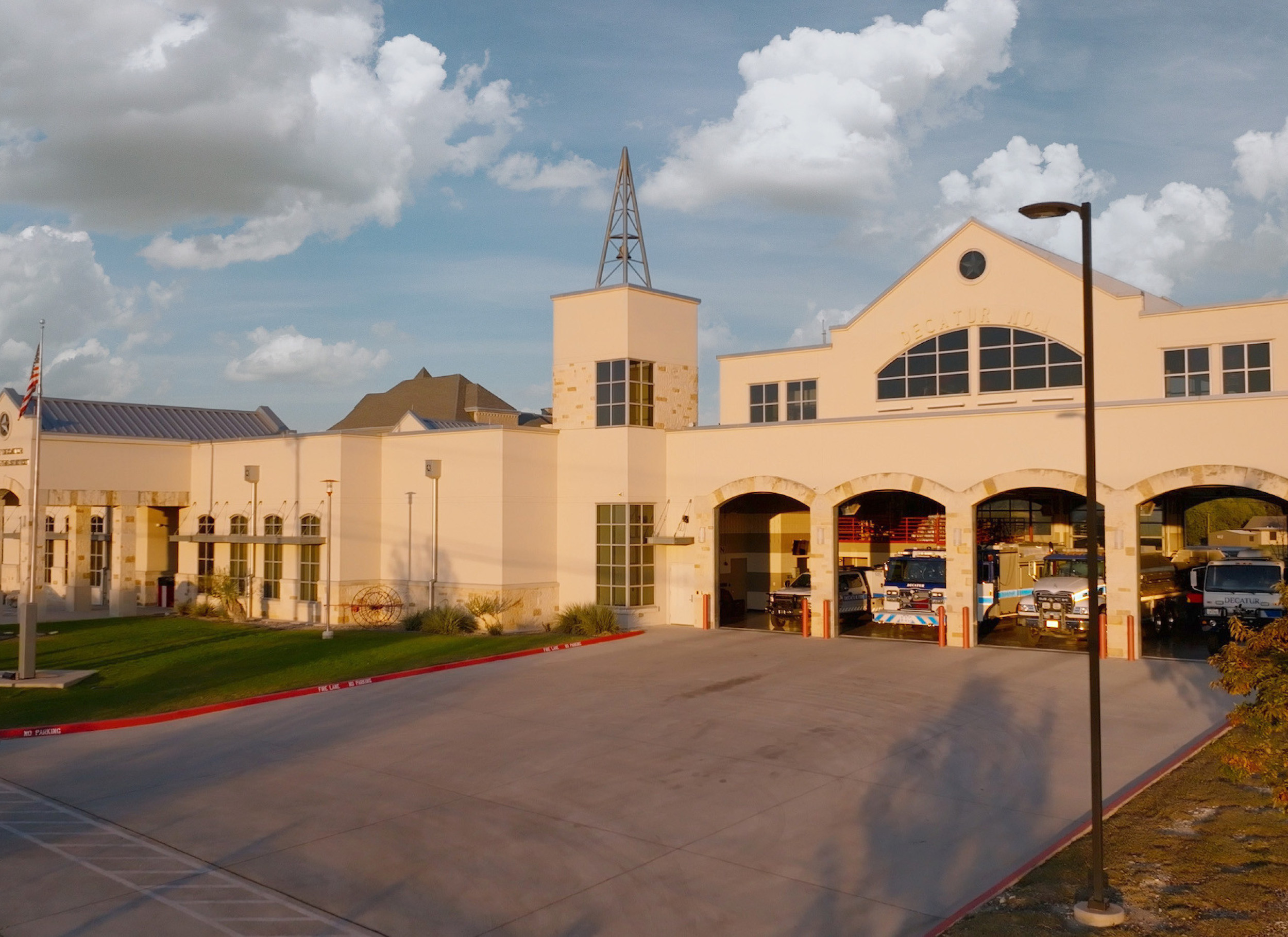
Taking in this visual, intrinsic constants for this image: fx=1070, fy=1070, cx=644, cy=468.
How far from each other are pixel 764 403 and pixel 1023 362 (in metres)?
10.2

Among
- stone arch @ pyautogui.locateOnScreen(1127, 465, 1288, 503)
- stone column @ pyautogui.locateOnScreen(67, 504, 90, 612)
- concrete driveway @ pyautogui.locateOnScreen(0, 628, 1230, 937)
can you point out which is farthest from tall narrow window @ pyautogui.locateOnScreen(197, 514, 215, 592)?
stone arch @ pyautogui.locateOnScreen(1127, 465, 1288, 503)

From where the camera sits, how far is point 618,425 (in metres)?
30.9

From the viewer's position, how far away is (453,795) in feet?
45.9

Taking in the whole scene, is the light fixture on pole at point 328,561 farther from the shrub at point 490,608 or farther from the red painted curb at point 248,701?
the red painted curb at point 248,701

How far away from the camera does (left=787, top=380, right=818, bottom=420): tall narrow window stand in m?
39.9

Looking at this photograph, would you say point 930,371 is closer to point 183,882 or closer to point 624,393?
point 624,393

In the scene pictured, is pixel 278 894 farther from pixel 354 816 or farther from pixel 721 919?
pixel 721 919

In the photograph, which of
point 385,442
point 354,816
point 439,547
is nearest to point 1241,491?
point 439,547

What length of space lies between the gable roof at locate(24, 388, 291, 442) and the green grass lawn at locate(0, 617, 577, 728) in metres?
7.80

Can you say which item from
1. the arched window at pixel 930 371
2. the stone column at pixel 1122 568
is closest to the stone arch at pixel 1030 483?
the stone column at pixel 1122 568

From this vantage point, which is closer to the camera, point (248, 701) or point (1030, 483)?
point (248, 701)

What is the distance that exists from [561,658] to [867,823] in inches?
525

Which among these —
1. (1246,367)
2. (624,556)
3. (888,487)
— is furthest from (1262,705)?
(1246,367)

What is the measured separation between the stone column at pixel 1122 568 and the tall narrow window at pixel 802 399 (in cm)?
1606
